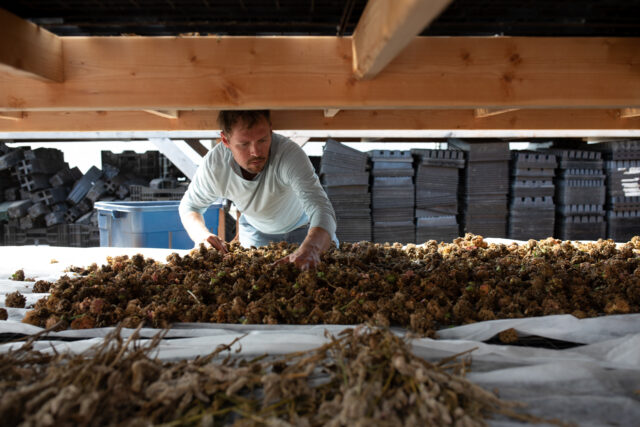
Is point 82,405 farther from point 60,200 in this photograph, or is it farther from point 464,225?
point 60,200

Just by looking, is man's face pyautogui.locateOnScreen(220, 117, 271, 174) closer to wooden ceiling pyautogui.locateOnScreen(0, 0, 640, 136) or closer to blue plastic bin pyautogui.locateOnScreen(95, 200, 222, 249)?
wooden ceiling pyautogui.locateOnScreen(0, 0, 640, 136)

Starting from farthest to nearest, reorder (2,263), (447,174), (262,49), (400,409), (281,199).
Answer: (447,174)
(281,199)
(2,263)
(262,49)
(400,409)

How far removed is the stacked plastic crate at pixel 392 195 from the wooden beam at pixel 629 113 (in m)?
3.32

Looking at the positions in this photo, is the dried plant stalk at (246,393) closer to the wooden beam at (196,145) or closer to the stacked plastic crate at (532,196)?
the wooden beam at (196,145)

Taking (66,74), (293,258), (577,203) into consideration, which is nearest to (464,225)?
(577,203)

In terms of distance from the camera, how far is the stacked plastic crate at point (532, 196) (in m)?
6.17

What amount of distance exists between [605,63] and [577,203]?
5.17 m

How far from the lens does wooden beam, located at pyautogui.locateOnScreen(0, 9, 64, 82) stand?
153cm

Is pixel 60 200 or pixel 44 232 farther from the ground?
pixel 60 200

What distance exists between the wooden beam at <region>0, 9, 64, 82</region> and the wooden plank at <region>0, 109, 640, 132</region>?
3.71ft

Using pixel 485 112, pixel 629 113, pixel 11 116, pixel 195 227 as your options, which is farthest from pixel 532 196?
pixel 11 116

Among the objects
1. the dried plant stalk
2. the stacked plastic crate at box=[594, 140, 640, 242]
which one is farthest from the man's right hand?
the stacked plastic crate at box=[594, 140, 640, 242]

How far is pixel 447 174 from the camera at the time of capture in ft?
20.3

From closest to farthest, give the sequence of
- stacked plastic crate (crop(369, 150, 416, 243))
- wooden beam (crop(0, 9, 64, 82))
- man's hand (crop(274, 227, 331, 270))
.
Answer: wooden beam (crop(0, 9, 64, 82)), man's hand (crop(274, 227, 331, 270)), stacked plastic crate (crop(369, 150, 416, 243))
